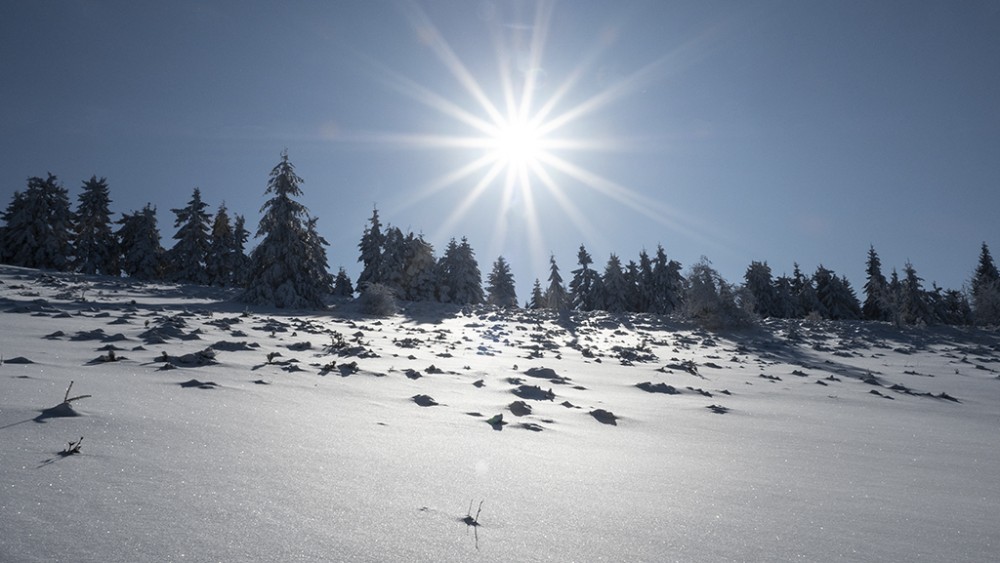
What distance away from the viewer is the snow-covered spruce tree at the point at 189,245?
1504 inches

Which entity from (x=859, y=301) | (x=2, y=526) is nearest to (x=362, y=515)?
(x=2, y=526)

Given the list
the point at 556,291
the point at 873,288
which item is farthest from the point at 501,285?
the point at 873,288

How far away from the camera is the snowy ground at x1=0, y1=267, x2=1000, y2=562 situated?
1.41 metres

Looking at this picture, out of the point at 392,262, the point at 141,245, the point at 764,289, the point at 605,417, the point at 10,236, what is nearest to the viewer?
the point at 605,417

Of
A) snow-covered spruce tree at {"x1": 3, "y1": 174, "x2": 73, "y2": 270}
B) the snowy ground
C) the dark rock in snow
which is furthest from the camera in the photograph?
snow-covered spruce tree at {"x1": 3, "y1": 174, "x2": 73, "y2": 270}

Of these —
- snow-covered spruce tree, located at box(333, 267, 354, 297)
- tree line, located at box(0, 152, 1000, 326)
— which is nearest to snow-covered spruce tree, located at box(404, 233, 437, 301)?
tree line, located at box(0, 152, 1000, 326)

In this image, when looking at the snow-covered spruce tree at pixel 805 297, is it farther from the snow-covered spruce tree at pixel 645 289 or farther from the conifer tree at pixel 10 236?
the conifer tree at pixel 10 236

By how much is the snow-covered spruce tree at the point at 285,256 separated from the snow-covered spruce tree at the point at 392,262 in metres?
18.4

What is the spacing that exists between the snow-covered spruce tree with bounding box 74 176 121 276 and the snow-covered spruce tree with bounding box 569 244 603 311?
141ft

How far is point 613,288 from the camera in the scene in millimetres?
52156

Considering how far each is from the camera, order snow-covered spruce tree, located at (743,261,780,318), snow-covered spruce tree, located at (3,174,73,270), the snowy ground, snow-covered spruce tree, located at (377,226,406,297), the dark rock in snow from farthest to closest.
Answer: snow-covered spruce tree, located at (743,261,780,318) < snow-covered spruce tree, located at (377,226,406,297) < snow-covered spruce tree, located at (3,174,73,270) < the dark rock in snow < the snowy ground

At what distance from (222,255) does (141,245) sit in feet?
18.3

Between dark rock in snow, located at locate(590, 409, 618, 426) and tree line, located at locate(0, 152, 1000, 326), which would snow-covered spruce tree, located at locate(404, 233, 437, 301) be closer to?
tree line, located at locate(0, 152, 1000, 326)

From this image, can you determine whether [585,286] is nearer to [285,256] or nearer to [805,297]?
[805,297]
